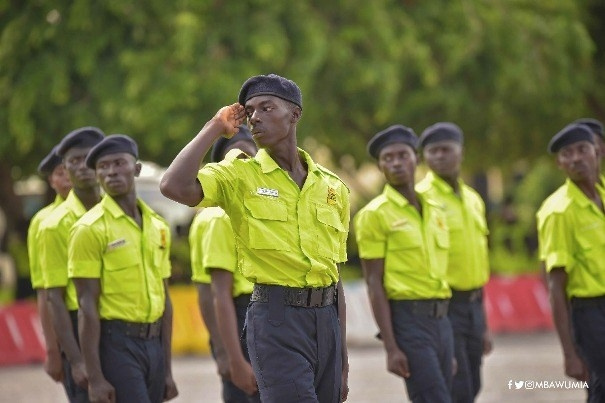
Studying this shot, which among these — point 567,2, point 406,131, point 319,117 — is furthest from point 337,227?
point 567,2

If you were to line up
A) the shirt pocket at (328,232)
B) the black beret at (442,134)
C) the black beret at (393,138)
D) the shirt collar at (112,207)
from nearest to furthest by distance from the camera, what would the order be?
the shirt pocket at (328,232)
the shirt collar at (112,207)
the black beret at (393,138)
the black beret at (442,134)

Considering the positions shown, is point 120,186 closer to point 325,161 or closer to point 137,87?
point 137,87

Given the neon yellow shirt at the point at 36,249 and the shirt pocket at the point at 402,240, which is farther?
the neon yellow shirt at the point at 36,249

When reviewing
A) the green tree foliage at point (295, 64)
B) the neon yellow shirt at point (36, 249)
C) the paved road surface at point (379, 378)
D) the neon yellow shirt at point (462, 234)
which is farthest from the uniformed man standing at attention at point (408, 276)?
the green tree foliage at point (295, 64)

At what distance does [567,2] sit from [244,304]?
14.2m

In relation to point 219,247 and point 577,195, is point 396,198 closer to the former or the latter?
point 577,195

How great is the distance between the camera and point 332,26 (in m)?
21.0

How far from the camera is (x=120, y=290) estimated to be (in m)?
8.69

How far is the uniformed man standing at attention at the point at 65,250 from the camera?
902cm

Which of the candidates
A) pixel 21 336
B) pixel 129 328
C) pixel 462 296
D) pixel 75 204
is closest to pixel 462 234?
pixel 462 296

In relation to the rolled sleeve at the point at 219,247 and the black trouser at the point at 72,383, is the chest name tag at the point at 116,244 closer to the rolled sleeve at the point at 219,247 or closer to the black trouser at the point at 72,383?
the rolled sleeve at the point at 219,247

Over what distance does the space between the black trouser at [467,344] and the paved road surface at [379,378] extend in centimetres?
342

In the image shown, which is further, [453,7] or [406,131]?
[453,7]

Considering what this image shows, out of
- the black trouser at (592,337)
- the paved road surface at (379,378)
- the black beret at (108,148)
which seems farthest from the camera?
the paved road surface at (379,378)
